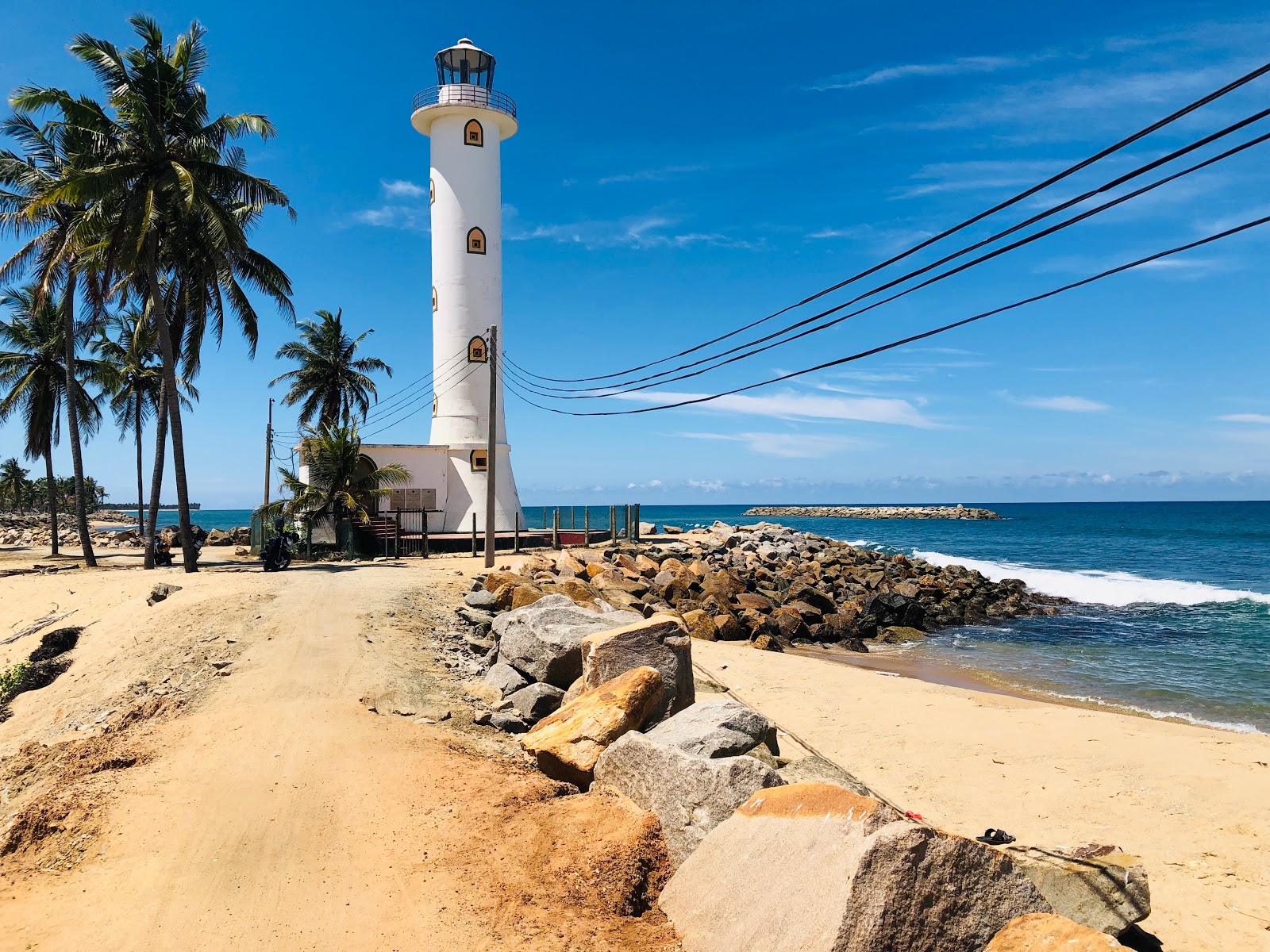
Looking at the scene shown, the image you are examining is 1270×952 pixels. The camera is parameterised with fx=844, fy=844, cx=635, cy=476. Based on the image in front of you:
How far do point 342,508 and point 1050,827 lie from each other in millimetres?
22616

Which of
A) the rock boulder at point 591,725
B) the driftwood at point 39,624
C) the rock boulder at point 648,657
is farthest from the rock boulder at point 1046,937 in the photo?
the driftwood at point 39,624

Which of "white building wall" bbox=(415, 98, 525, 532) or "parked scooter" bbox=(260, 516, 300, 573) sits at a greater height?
"white building wall" bbox=(415, 98, 525, 532)

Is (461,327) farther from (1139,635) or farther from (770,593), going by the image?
(1139,635)

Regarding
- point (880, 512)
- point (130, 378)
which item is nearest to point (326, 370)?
point (130, 378)

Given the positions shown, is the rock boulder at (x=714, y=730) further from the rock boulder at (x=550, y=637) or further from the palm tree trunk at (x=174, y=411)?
the palm tree trunk at (x=174, y=411)

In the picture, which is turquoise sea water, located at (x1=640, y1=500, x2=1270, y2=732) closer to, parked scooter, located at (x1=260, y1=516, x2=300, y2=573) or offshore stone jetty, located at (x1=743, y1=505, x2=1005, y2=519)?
parked scooter, located at (x1=260, y1=516, x2=300, y2=573)

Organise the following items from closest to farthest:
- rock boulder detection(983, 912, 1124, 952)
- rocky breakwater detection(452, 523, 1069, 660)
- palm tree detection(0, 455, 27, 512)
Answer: rock boulder detection(983, 912, 1124, 952) → rocky breakwater detection(452, 523, 1069, 660) → palm tree detection(0, 455, 27, 512)

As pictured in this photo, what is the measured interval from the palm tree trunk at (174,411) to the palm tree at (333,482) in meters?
3.29

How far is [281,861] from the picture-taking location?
6301 millimetres

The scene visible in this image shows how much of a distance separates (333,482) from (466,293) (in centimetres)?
919

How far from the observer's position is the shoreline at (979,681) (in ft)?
43.6

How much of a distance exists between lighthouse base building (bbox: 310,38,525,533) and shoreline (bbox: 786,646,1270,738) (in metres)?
15.6

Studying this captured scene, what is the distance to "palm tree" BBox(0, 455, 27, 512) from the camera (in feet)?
245

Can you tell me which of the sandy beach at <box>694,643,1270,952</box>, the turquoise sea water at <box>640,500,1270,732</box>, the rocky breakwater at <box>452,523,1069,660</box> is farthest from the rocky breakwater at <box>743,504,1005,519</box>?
the sandy beach at <box>694,643,1270,952</box>
